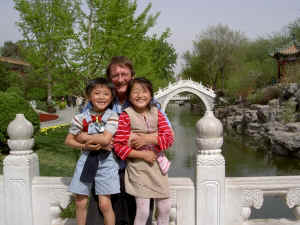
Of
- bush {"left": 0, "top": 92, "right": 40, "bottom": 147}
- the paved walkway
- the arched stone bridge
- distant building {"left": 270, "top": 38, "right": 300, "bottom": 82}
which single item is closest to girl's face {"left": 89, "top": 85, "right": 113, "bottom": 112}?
bush {"left": 0, "top": 92, "right": 40, "bottom": 147}

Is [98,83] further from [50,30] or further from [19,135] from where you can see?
[50,30]

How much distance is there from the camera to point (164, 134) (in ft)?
6.83

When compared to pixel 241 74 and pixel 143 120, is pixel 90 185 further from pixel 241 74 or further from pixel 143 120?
pixel 241 74

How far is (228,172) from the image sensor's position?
8.37m

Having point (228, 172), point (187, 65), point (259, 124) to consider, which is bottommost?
point (228, 172)

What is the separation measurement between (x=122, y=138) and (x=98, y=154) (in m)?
0.24

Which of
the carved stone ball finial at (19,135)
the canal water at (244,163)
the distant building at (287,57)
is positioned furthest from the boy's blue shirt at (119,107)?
the distant building at (287,57)

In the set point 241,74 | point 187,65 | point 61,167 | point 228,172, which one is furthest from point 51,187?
point 187,65

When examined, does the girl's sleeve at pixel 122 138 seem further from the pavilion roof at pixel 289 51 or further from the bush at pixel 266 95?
the pavilion roof at pixel 289 51

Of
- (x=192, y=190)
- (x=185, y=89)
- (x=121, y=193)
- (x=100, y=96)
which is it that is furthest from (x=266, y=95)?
(x=100, y=96)

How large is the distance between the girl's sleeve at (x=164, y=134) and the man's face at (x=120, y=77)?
0.40m

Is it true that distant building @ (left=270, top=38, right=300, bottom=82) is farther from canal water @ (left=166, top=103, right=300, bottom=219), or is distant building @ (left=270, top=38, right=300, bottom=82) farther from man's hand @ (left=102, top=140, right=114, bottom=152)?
man's hand @ (left=102, top=140, right=114, bottom=152)

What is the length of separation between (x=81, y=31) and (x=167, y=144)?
5729 millimetres

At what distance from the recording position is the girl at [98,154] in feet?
6.71
